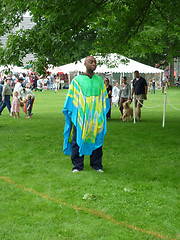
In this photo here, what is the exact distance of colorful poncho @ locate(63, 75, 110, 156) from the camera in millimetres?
7887

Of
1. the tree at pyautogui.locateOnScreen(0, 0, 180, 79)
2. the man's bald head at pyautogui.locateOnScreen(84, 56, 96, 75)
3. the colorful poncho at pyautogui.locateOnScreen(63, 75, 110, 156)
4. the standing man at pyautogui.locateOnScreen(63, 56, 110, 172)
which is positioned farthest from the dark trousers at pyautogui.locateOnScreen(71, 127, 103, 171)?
the tree at pyautogui.locateOnScreen(0, 0, 180, 79)

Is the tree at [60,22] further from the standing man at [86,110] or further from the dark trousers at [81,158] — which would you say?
the dark trousers at [81,158]

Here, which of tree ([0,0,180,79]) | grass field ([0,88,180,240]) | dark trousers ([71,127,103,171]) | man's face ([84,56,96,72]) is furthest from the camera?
tree ([0,0,180,79])

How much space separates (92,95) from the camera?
7.92 metres

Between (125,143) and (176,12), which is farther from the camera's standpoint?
(176,12)

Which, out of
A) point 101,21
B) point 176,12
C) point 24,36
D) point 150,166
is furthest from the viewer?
point 101,21

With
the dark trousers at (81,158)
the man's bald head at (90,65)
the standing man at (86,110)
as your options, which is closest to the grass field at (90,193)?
the dark trousers at (81,158)

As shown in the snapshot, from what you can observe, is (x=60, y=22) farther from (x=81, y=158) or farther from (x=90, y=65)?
(x=81, y=158)

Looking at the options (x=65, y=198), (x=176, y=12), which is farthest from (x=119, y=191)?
(x=176, y=12)

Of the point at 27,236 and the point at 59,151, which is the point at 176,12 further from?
the point at 27,236

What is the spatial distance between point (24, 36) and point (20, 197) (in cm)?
942

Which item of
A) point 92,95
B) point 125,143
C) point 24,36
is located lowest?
point 125,143

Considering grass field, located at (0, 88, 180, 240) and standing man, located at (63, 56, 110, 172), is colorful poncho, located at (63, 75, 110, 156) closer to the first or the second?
standing man, located at (63, 56, 110, 172)

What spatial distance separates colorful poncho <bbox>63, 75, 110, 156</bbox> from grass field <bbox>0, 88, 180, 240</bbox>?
584mm
